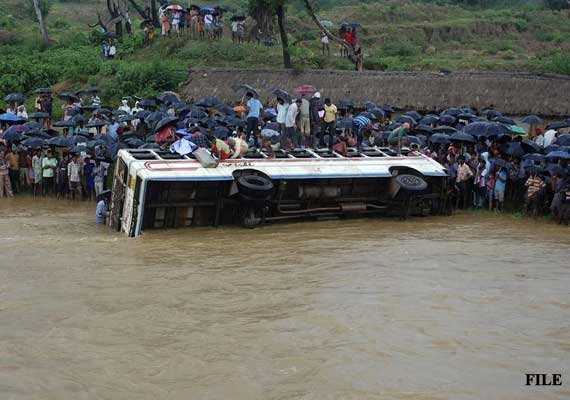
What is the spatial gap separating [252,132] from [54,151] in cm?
485

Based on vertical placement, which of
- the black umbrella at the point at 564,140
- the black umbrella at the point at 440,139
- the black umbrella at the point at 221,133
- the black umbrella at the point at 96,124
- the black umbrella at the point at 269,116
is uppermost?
the black umbrella at the point at 564,140

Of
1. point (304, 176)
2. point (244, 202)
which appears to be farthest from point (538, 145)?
point (244, 202)

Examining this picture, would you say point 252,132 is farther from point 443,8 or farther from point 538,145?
point 443,8

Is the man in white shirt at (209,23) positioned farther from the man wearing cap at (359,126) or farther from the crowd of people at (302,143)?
the man wearing cap at (359,126)

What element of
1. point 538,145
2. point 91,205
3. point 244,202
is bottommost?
point 91,205

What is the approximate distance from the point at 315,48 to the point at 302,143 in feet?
64.0

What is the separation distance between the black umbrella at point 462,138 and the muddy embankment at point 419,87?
25.5ft

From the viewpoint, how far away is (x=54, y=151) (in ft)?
68.8

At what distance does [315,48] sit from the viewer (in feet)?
124

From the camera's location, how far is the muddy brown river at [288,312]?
962cm

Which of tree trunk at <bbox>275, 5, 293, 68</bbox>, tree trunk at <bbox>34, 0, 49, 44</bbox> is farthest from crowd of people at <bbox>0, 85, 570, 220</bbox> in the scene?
tree trunk at <bbox>34, 0, 49, 44</bbox>

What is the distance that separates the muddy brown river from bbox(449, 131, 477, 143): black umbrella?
1.93 metres

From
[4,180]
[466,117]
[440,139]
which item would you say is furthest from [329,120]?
[4,180]

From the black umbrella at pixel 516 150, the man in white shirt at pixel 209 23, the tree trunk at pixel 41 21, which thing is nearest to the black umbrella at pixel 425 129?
the black umbrella at pixel 516 150
